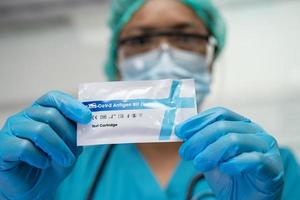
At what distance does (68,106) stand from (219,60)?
0.87 m

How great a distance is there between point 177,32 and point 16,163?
23.2 inches

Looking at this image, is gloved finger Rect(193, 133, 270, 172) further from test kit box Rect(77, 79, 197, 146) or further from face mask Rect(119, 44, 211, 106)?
face mask Rect(119, 44, 211, 106)

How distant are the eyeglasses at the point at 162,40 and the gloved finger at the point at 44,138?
0.47 m

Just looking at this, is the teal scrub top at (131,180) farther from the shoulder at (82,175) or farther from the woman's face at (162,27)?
the woman's face at (162,27)

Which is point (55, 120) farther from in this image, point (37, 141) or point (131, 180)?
point (131, 180)

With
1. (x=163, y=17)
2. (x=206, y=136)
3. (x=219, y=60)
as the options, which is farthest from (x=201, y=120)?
(x=219, y=60)

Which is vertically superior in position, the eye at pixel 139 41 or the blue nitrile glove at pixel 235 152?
the eye at pixel 139 41

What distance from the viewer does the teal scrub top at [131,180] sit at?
31.2 inches

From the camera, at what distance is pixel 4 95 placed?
1.33 meters

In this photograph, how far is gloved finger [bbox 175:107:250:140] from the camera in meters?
0.54

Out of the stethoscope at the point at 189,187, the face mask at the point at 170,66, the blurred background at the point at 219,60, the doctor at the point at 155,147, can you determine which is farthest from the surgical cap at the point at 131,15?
the stethoscope at the point at 189,187

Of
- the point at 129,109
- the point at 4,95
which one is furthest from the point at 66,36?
the point at 129,109

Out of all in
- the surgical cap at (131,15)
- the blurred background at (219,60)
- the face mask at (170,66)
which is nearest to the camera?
the face mask at (170,66)

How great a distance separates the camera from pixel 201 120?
0.56m
